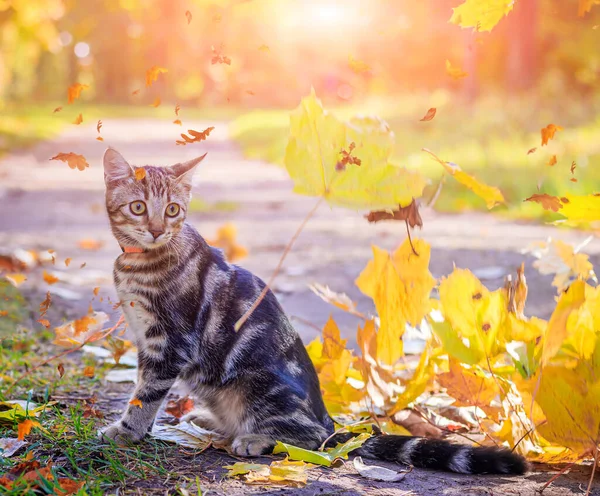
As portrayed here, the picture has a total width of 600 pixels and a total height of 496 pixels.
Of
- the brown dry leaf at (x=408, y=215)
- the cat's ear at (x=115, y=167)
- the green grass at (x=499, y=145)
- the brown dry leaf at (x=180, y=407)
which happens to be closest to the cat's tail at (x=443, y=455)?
the brown dry leaf at (x=408, y=215)

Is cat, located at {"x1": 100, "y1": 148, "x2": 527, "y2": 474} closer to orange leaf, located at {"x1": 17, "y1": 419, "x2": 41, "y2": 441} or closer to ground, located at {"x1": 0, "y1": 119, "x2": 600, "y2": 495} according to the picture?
ground, located at {"x1": 0, "y1": 119, "x2": 600, "y2": 495}

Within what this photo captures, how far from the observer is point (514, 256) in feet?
18.4

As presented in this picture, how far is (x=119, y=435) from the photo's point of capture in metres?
2.28

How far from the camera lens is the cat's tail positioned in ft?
7.01

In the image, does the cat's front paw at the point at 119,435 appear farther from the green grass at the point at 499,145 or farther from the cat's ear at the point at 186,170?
the green grass at the point at 499,145

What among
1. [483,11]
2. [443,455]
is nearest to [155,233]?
[443,455]

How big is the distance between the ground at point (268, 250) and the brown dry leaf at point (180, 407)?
0.19 m


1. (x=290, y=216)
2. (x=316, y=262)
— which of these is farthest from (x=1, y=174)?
(x=316, y=262)

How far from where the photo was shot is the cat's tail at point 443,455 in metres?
2.14

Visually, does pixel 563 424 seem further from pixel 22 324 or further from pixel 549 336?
pixel 22 324

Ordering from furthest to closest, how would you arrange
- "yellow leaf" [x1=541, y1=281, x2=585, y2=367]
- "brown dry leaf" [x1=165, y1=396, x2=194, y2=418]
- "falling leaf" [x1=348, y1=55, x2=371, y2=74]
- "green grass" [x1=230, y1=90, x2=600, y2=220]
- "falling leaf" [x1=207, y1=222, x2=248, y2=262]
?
1. "green grass" [x1=230, y1=90, x2=600, y2=220]
2. "falling leaf" [x1=207, y1=222, x2=248, y2=262]
3. "brown dry leaf" [x1=165, y1=396, x2=194, y2=418]
4. "falling leaf" [x1=348, y1=55, x2=371, y2=74]
5. "yellow leaf" [x1=541, y1=281, x2=585, y2=367]

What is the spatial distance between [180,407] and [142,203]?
879 millimetres

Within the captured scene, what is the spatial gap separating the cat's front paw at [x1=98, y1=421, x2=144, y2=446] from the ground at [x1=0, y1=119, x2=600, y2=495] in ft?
0.14

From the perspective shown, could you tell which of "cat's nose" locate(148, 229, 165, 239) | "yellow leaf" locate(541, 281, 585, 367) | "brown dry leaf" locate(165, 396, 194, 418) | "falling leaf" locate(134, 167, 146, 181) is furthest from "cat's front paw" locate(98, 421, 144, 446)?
"yellow leaf" locate(541, 281, 585, 367)
